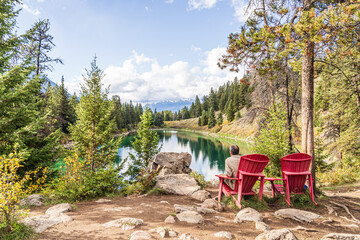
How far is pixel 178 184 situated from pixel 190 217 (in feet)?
11.4

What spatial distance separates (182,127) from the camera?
333 feet

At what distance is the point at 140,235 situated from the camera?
2.84m

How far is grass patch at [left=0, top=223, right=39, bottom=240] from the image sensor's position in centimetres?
281

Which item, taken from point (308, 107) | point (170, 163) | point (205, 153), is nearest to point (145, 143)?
point (170, 163)

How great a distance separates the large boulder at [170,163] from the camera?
38.2 ft

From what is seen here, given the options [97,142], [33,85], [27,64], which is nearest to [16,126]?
[33,85]

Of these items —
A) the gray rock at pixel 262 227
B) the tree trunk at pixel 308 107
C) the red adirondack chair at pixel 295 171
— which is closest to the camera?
the gray rock at pixel 262 227

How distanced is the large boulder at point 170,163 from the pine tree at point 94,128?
338 cm

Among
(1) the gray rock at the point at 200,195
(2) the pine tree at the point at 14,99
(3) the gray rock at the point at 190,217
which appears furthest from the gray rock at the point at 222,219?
(2) the pine tree at the point at 14,99

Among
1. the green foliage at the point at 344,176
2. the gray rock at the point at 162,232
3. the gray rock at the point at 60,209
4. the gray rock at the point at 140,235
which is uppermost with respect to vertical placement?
the gray rock at the point at 140,235

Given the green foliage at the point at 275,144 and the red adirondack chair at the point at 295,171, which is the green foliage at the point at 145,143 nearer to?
the green foliage at the point at 275,144

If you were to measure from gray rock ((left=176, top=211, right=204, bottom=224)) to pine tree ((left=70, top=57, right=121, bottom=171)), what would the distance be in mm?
5862

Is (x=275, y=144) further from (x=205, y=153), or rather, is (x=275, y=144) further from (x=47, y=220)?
(x=205, y=153)

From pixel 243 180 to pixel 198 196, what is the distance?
6.77 ft
